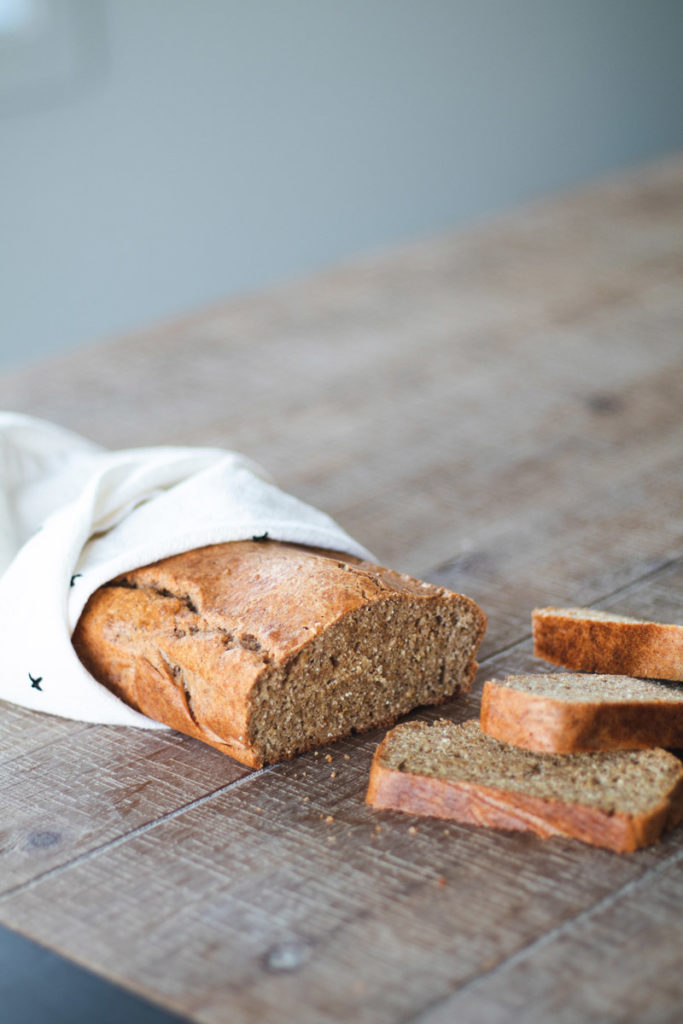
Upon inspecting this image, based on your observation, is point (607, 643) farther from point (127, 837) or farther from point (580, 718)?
point (127, 837)

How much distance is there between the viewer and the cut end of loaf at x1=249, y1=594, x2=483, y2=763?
1606 millimetres

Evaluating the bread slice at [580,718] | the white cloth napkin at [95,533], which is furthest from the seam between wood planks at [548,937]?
the white cloth napkin at [95,533]

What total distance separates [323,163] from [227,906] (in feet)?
19.0

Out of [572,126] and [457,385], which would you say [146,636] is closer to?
[457,385]

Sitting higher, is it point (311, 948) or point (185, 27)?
point (185, 27)

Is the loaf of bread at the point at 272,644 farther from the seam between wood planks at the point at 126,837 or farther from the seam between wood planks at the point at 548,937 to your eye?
the seam between wood planks at the point at 548,937

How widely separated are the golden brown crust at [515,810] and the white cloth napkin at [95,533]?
1.42ft

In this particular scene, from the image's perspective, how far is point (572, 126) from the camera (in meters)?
7.79

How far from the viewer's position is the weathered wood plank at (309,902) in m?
1.21

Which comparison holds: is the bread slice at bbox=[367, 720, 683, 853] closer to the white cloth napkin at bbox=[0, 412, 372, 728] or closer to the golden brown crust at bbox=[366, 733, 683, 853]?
the golden brown crust at bbox=[366, 733, 683, 853]

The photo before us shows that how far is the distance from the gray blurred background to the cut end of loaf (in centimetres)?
399

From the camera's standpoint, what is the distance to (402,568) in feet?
7.33

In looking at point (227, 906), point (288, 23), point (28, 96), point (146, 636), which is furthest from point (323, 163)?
point (227, 906)

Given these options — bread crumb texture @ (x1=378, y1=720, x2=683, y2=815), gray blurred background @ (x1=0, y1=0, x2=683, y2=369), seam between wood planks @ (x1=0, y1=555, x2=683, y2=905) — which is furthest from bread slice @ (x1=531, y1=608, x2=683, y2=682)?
gray blurred background @ (x1=0, y1=0, x2=683, y2=369)
